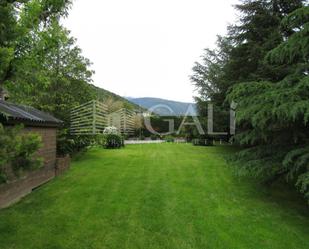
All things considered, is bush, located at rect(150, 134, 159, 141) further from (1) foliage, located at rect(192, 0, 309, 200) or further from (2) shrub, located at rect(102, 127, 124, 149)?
(1) foliage, located at rect(192, 0, 309, 200)

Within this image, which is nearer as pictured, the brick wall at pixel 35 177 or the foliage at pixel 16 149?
the foliage at pixel 16 149

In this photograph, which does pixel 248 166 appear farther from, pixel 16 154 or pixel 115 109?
pixel 115 109

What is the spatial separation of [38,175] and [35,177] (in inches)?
6.6

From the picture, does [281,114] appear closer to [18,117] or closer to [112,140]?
[18,117]

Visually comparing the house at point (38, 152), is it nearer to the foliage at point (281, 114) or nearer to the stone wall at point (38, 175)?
the stone wall at point (38, 175)

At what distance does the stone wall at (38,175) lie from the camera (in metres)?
4.52

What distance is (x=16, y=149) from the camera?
2.38 metres

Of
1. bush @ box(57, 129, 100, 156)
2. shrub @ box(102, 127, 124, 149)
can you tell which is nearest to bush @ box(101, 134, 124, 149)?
shrub @ box(102, 127, 124, 149)

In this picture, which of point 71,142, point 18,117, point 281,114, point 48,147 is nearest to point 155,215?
point 281,114

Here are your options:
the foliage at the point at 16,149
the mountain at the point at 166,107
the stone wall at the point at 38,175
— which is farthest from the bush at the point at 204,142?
the foliage at the point at 16,149

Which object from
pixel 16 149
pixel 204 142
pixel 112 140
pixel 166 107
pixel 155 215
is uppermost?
pixel 166 107

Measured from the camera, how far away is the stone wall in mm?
4523

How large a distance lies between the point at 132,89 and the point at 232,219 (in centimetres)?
2867

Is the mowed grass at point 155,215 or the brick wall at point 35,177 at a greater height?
the brick wall at point 35,177
